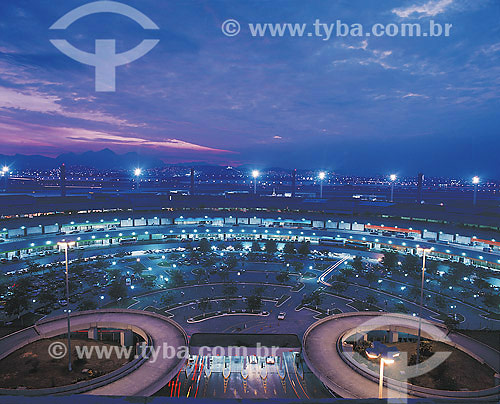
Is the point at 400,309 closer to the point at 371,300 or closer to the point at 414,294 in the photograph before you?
the point at 371,300

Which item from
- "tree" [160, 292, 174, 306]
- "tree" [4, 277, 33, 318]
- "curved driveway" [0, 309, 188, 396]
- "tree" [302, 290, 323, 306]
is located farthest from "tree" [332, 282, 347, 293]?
"tree" [4, 277, 33, 318]

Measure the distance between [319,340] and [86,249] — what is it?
48.8m

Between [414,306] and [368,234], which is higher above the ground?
[368,234]

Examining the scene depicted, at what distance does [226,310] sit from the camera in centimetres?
3538

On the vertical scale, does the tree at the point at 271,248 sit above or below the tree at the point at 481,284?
above

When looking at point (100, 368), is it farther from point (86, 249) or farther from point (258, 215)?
point (258, 215)

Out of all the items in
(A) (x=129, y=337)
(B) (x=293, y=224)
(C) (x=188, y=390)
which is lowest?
(C) (x=188, y=390)

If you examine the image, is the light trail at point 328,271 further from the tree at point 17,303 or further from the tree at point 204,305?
the tree at point 17,303

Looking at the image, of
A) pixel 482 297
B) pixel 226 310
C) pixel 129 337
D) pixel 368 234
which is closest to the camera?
pixel 129 337

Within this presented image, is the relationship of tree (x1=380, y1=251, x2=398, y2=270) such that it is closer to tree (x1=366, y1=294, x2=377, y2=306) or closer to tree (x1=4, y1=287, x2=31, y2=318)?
tree (x1=366, y1=294, x2=377, y2=306)

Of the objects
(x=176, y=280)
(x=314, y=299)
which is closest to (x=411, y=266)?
(x=314, y=299)

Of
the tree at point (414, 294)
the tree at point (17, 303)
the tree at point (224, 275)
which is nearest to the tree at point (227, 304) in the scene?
the tree at point (224, 275)

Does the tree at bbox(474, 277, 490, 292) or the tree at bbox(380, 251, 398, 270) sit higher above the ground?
the tree at bbox(380, 251, 398, 270)

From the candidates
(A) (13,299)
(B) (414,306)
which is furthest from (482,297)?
(A) (13,299)
